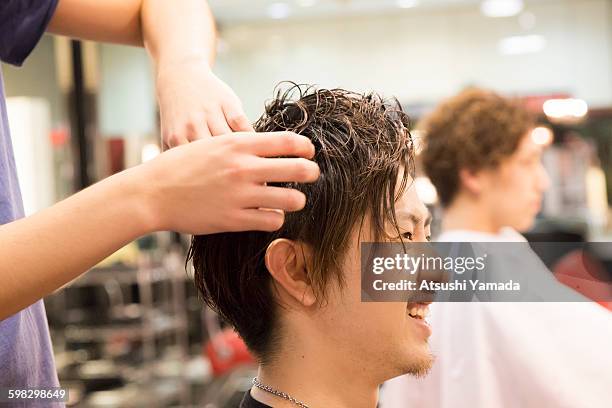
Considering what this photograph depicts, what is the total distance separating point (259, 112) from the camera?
1.03 m

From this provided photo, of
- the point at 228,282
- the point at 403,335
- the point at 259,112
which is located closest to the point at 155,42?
the point at 259,112

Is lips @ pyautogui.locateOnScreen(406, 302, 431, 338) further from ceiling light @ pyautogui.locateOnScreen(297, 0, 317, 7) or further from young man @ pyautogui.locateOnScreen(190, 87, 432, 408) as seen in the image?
ceiling light @ pyautogui.locateOnScreen(297, 0, 317, 7)

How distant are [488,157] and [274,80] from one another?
3.90 meters

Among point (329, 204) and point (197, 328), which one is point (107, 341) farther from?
point (329, 204)

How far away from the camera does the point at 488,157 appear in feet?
6.50

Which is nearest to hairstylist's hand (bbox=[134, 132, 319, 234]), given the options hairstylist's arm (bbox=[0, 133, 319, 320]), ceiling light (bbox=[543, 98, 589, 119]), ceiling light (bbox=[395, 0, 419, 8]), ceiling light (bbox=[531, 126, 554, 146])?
hairstylist's arm (bbox=[0, 133, 319, 320])

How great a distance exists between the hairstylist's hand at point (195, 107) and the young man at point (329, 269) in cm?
17

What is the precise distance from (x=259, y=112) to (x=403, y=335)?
1.13 feet

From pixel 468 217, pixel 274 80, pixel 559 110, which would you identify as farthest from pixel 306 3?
pixel 468 217

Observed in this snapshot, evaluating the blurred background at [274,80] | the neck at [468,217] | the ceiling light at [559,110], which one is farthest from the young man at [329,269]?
the blurred background at [274,80]

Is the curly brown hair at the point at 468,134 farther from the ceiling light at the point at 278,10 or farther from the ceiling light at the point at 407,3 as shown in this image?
the ceiling light at the point at 278,10

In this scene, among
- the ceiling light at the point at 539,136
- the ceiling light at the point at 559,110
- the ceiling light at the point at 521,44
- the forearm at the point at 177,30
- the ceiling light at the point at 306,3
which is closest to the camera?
the forearm at the point at 177,30

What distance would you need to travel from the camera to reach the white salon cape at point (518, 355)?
891mm

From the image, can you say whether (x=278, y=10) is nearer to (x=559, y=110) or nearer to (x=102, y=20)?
(x=559, y=110)
